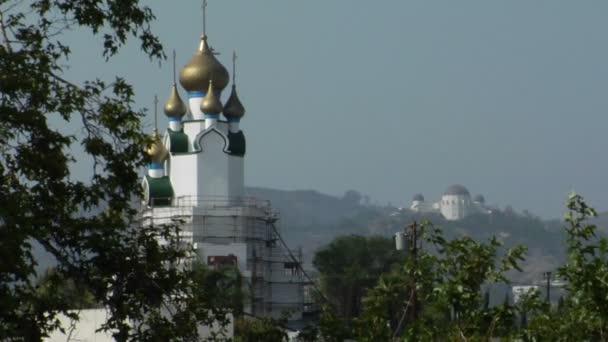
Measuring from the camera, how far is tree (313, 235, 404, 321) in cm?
7625

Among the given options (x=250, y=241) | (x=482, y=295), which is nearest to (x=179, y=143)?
(x=250, y=241)

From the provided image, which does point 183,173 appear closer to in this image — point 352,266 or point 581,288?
point 352,266

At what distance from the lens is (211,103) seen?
67375mm

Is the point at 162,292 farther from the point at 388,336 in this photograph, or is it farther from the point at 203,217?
the point at 203,217

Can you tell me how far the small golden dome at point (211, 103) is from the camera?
220 ft

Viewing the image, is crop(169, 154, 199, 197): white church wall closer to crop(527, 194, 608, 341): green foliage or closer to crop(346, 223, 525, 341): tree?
crop(346, 223, 525, 341): tree

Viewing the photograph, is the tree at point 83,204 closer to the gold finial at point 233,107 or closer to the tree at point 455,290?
the tree at point 455,290

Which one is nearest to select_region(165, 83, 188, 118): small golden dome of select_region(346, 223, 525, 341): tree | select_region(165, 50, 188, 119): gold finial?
select_region(165, 50, 188, 119): gold finial

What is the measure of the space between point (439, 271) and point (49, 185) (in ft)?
10.7

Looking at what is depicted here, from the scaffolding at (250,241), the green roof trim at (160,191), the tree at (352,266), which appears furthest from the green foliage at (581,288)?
the tree at (352,266)

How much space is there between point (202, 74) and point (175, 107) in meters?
2.27

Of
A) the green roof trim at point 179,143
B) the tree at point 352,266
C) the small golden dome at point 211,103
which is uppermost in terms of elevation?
the small golden dome at point 211,103

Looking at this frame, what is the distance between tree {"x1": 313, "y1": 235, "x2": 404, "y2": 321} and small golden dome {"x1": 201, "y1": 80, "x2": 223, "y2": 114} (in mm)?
10785

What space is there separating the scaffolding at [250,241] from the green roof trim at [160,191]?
0.09m
